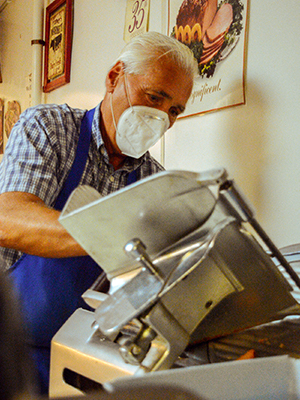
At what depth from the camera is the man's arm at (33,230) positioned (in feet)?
2.48

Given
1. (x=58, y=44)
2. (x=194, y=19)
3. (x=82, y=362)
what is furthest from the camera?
(x=58, y=44)

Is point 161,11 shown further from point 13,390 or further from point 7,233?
point 13,390

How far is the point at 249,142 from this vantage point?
1.27 meters

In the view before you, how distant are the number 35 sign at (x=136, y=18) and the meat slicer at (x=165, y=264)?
1510mm

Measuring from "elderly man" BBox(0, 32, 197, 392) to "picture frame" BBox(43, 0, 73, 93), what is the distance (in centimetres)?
128

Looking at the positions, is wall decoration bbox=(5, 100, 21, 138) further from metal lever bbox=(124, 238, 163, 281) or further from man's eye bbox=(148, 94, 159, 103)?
metal lever bbox=(124, 238, 163, 281)

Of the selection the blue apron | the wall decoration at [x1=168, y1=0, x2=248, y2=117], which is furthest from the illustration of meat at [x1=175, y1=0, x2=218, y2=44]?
the blue apron

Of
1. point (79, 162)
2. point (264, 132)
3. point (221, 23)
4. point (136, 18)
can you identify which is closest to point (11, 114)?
point (136, 18)

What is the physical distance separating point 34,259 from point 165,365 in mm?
767

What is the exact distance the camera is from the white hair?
1.25 metres

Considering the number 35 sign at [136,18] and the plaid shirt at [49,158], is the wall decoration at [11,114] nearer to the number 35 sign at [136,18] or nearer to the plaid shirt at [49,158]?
the number 35 sign at [136,18]

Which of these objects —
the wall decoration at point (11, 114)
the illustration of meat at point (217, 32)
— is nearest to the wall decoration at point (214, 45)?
the illustration of meat at point (217, 32)

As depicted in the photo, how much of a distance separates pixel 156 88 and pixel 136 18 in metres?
0.79

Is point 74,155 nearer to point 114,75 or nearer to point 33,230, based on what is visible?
point 114,75
